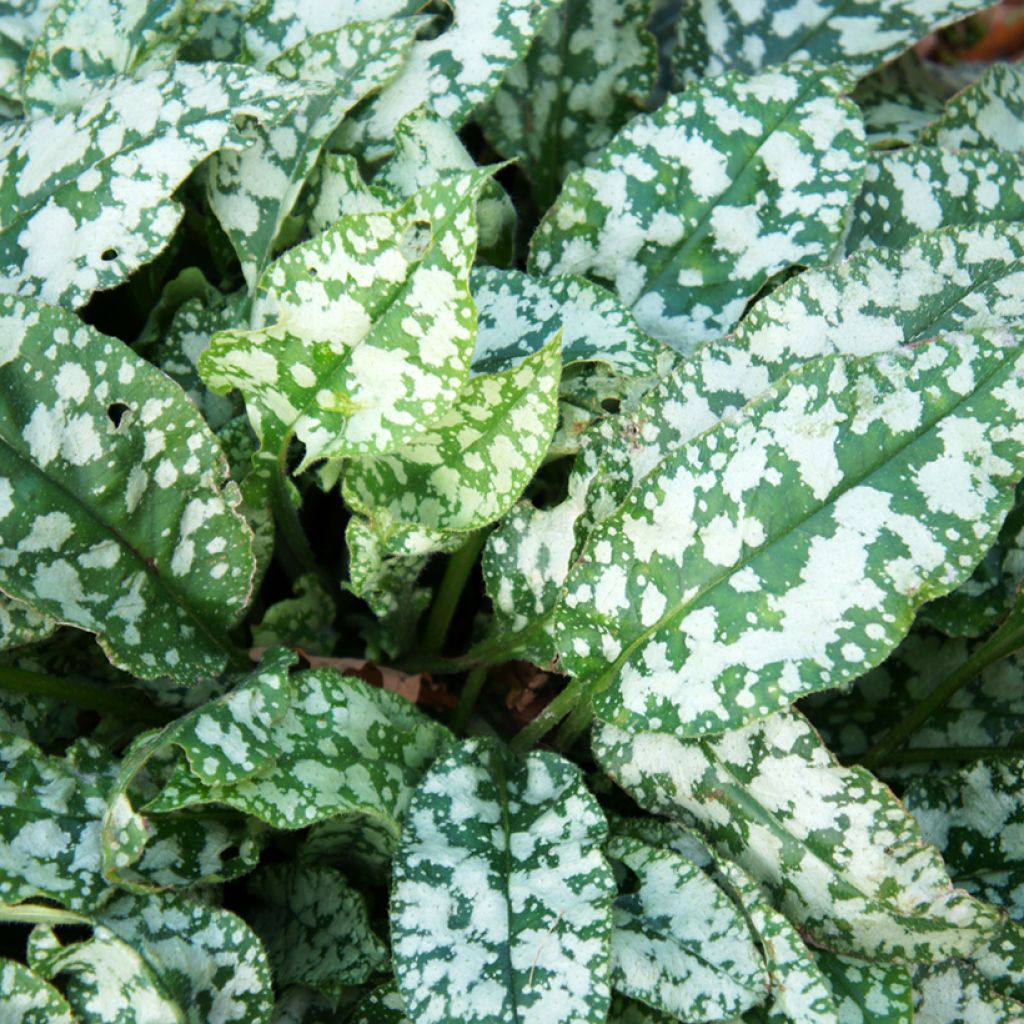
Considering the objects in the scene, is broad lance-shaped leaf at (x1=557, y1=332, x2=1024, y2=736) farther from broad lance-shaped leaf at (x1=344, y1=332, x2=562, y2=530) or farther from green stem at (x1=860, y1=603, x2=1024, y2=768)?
green stem at (x1=860, y1=603, x2=1024, y2=768)

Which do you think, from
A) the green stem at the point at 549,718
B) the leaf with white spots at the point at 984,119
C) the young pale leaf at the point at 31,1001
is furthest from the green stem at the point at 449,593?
the leaf with white spots at the point at 984,119

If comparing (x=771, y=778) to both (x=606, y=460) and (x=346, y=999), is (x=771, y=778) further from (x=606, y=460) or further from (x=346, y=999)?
(x=346, y=999)

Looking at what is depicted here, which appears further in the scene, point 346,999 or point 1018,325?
point 346,999

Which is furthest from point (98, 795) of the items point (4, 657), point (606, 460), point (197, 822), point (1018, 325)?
point (1018, 325)

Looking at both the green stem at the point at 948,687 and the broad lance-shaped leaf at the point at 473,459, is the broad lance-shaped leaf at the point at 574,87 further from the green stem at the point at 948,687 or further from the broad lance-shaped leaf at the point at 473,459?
the green stem at the point at 948,687

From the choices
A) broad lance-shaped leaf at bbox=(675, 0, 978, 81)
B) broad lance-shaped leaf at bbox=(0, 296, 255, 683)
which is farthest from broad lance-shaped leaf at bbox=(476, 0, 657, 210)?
broad lance-shaped leaf at bbox=(0, 296, 255, 683)

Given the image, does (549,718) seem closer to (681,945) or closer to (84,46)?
(681,945)
